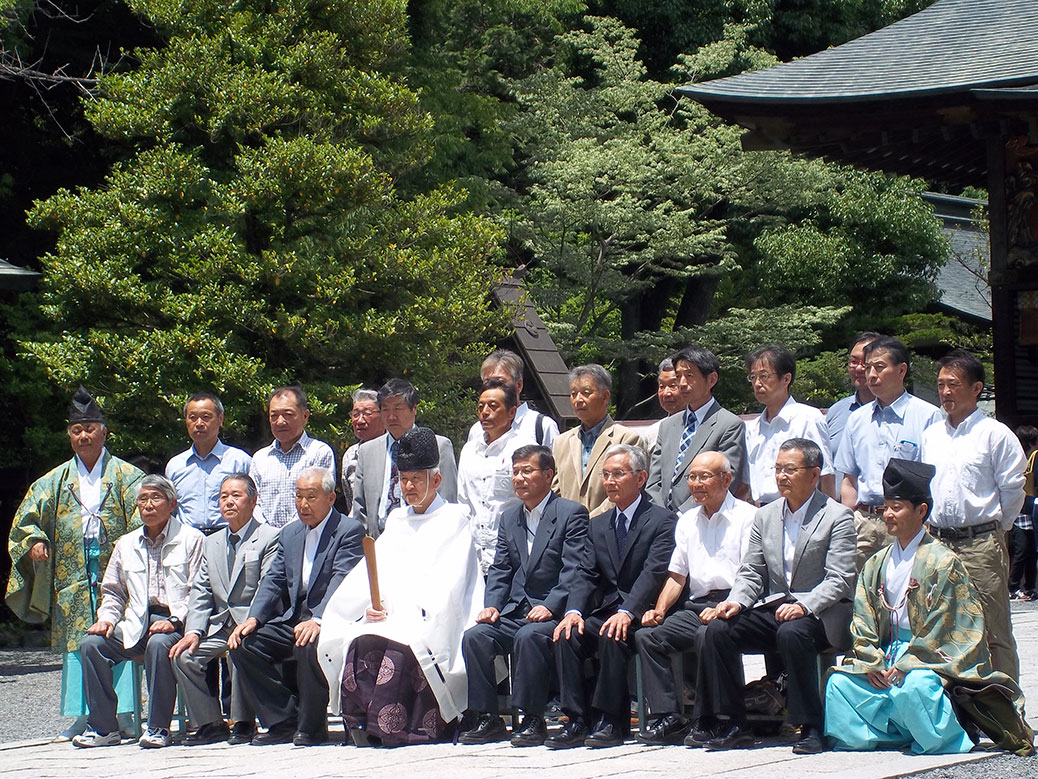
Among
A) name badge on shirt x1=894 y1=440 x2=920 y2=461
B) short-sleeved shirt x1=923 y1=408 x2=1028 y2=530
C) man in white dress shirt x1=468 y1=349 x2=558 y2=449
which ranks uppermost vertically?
man in white dress shirt x1=468 y1=349 x2=558 y2=449

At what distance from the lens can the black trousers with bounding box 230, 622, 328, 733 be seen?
18.2ft

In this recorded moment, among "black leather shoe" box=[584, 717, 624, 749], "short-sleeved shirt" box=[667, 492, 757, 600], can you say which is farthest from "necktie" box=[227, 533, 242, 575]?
"short-sleeved shirt" box=[667, 492, 757, 600]

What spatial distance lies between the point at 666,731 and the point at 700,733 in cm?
17

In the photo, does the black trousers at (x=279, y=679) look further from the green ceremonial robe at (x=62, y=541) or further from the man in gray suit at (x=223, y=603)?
the green ceremonial robe at (x=62, y=541)

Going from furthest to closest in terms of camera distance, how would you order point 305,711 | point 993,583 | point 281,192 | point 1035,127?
point 281,192
point 1035,127
point 305,711
point 993,583

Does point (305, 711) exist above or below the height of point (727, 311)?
below

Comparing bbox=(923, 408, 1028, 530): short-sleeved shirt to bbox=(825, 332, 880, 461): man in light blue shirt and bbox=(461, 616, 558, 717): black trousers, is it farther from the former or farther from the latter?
bbox=(461, 616, 558, 717): black trousers

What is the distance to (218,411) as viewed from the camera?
6598 millimetres

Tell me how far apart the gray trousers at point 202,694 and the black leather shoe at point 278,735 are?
110 mm

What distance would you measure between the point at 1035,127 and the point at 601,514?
14.4 ft

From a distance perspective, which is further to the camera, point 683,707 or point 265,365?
point 265,365

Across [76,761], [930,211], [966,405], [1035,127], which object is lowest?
[76,761]

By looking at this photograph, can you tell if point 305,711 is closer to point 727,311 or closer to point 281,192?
point 281,192

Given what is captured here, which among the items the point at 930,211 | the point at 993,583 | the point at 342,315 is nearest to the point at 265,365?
the point at 342,315
